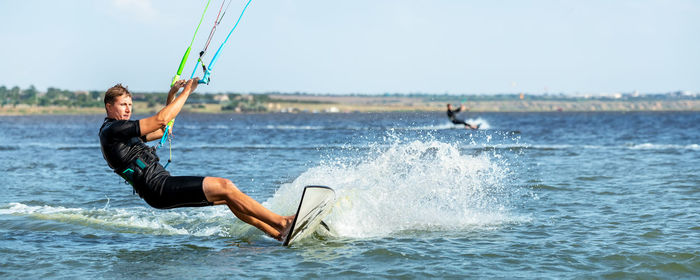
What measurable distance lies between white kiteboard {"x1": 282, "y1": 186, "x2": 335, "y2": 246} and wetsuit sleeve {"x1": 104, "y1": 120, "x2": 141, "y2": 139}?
194 cm

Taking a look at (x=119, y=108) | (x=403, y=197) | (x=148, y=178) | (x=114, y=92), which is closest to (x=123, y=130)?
(x=119, y=108)

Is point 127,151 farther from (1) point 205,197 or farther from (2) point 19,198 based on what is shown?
(2) point 19,198

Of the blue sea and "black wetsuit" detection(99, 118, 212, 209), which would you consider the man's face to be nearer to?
"black wetsuit" detection(99, 118, 212, 209)

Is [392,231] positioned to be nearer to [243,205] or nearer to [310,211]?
[310,211]

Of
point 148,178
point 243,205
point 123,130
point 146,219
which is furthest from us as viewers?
point 146,219

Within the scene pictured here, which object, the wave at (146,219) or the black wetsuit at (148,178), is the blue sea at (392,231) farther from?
the black wetsuit at (148,178)

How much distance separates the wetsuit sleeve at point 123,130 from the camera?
277 inches

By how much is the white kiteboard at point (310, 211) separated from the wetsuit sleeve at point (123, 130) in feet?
6.36

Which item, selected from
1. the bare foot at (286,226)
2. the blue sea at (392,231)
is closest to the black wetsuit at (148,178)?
the blue sea at (392,231)

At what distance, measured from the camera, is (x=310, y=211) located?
8055 mm

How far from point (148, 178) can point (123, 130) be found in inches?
24.3

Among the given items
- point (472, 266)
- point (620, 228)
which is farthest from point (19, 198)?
point (620, 228)

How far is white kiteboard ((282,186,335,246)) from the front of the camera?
794 cm

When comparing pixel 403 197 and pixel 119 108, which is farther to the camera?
pixel 403 197
